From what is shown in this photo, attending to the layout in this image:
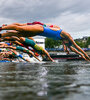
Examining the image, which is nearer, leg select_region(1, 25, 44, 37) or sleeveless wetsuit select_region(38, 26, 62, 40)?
leg select_region(1, 25, 44, 37)

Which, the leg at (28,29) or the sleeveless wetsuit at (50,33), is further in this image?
the sleeveless wetsuit at (50,33)

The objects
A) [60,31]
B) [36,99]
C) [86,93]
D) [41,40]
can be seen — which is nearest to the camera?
[36,99]

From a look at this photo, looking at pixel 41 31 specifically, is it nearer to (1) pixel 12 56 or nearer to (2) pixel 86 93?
(2) pixel 86 93

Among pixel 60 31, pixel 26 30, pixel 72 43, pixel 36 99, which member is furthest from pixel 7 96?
pixel 72 43

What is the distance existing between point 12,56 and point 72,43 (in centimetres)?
3664

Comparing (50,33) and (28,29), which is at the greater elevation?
(28,29)

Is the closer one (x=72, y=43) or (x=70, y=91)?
(x=70, y=91)

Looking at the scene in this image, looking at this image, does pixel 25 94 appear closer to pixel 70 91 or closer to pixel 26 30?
pixel 70 91

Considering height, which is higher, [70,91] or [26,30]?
[26,30]

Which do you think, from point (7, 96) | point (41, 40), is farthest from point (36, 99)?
point (41, 40)

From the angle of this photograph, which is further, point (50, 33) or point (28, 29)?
point (50, 33)

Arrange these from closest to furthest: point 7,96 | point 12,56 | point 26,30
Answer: point 7,96
point 26,30
point 12,56

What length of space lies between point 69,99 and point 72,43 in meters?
13.7

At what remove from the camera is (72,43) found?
17203 millimetres
